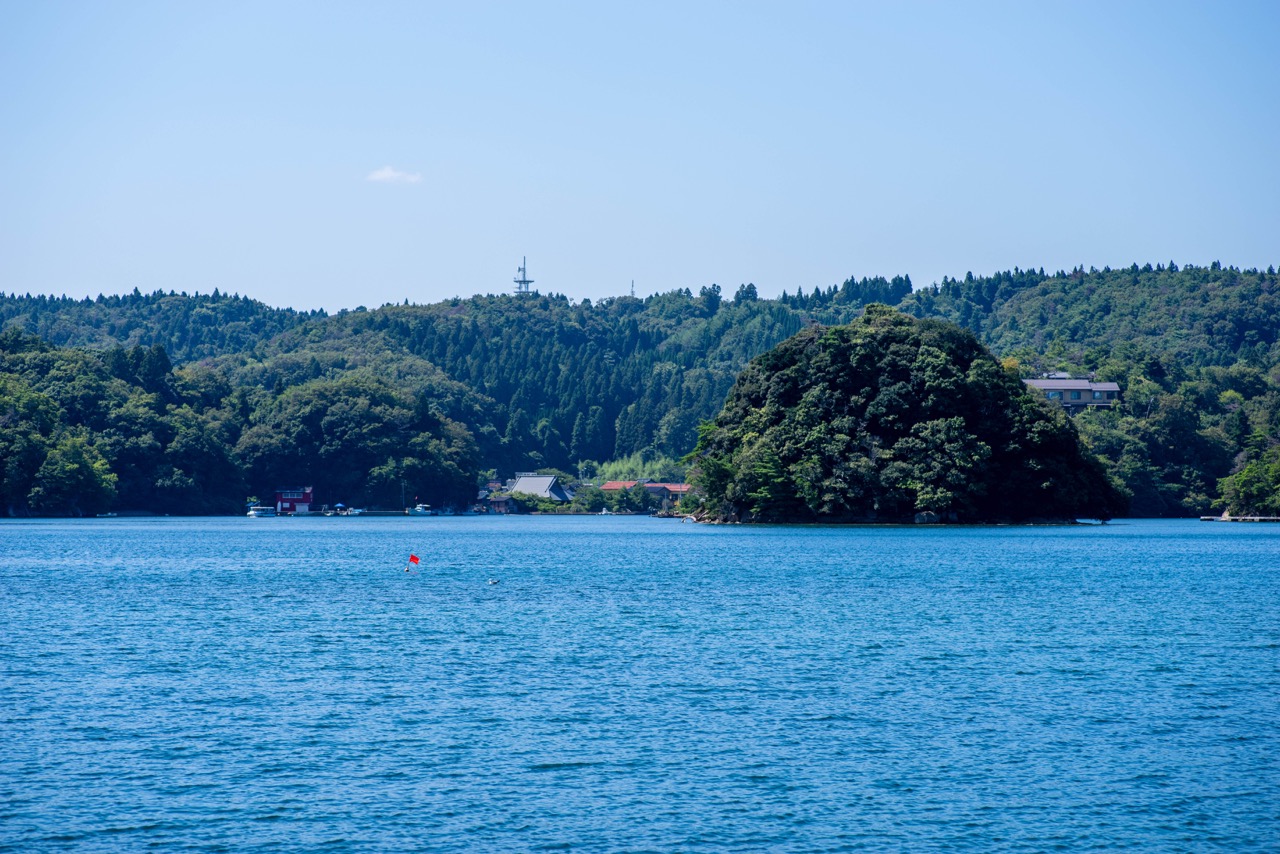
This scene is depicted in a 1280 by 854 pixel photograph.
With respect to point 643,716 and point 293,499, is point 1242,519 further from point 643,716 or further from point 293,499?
point 643,716

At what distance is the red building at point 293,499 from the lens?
503 feet

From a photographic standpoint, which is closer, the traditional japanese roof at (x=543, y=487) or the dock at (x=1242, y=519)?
the dock at (x=1242, y=519)

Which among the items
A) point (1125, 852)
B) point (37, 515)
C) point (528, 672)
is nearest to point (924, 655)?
point (528, 672)

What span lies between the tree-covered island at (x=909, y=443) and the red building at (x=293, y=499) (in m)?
71.1

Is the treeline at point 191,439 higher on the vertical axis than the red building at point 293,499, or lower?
higher

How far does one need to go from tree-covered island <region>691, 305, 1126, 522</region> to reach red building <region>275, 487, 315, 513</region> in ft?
233

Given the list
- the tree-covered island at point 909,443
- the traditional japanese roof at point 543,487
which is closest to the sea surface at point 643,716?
the tree-covered island at point 909,443

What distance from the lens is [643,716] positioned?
944 inches

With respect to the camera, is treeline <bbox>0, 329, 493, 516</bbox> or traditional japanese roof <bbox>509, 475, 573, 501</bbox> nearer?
treeline <bbox>0, 329, 493, 516</bbox>

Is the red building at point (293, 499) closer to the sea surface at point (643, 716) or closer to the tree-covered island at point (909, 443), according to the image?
the tree-covered island at point (909, 443)

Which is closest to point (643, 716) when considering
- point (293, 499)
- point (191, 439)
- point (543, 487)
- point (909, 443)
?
point (909, 443)

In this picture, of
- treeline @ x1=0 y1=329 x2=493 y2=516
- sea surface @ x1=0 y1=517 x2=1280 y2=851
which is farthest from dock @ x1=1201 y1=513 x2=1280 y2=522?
treeline @ x1=0 y1=329 x2=493 y2=516

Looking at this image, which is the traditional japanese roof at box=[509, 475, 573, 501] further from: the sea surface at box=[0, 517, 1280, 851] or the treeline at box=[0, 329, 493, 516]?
the sea surface at box=[0, 517, 1280, 851]

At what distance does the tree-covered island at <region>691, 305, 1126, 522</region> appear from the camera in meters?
89.8
